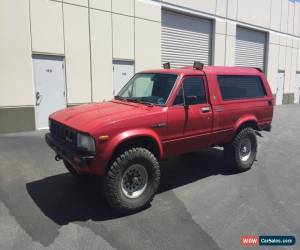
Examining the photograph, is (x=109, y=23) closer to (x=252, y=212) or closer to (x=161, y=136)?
(x=161, y=136)

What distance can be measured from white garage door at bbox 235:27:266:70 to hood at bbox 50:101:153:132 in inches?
584

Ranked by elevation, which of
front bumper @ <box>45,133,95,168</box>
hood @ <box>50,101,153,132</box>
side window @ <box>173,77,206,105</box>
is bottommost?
front bumper @ <box>45,133,95,168</box>

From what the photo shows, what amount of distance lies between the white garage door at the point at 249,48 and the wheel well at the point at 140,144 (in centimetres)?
1494

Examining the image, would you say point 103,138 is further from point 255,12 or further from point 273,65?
point 273,65

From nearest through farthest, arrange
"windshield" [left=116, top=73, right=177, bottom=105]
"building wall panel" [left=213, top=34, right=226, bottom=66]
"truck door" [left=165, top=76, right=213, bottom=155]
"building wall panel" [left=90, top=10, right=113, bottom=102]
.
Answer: "truck door" [left=165, top=76, right=213, bottom=155]
"windshield" [left=116, top=73, right=177, bottom=105]
"building wall panel" [left=90, top=10, right=113, bottom=102]
"building wall panel" [left=213, top=34, right=226, bottom=66]

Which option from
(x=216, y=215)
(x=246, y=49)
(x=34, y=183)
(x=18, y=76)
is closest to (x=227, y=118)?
(x=216, y=215)

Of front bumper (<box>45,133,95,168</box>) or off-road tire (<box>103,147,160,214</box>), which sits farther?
off-road tire (<box>103,147,160,214</box>)

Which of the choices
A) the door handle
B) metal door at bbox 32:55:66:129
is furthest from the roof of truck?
metal door at bbox 32:55:66:129

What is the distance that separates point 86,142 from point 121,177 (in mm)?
710

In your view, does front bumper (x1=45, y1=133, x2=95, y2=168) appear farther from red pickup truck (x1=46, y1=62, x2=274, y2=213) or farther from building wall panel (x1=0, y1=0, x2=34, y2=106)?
building wall panel (x1=0, y1=0, x2=34, y2=106)

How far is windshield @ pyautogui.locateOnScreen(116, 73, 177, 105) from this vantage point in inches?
183

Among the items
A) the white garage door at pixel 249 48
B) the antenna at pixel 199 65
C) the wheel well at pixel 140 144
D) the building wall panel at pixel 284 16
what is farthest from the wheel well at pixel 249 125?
the building wall panel at pixel 284 16

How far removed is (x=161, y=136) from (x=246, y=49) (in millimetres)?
16155

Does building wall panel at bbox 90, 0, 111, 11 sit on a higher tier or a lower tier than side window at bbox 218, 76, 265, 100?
higher
